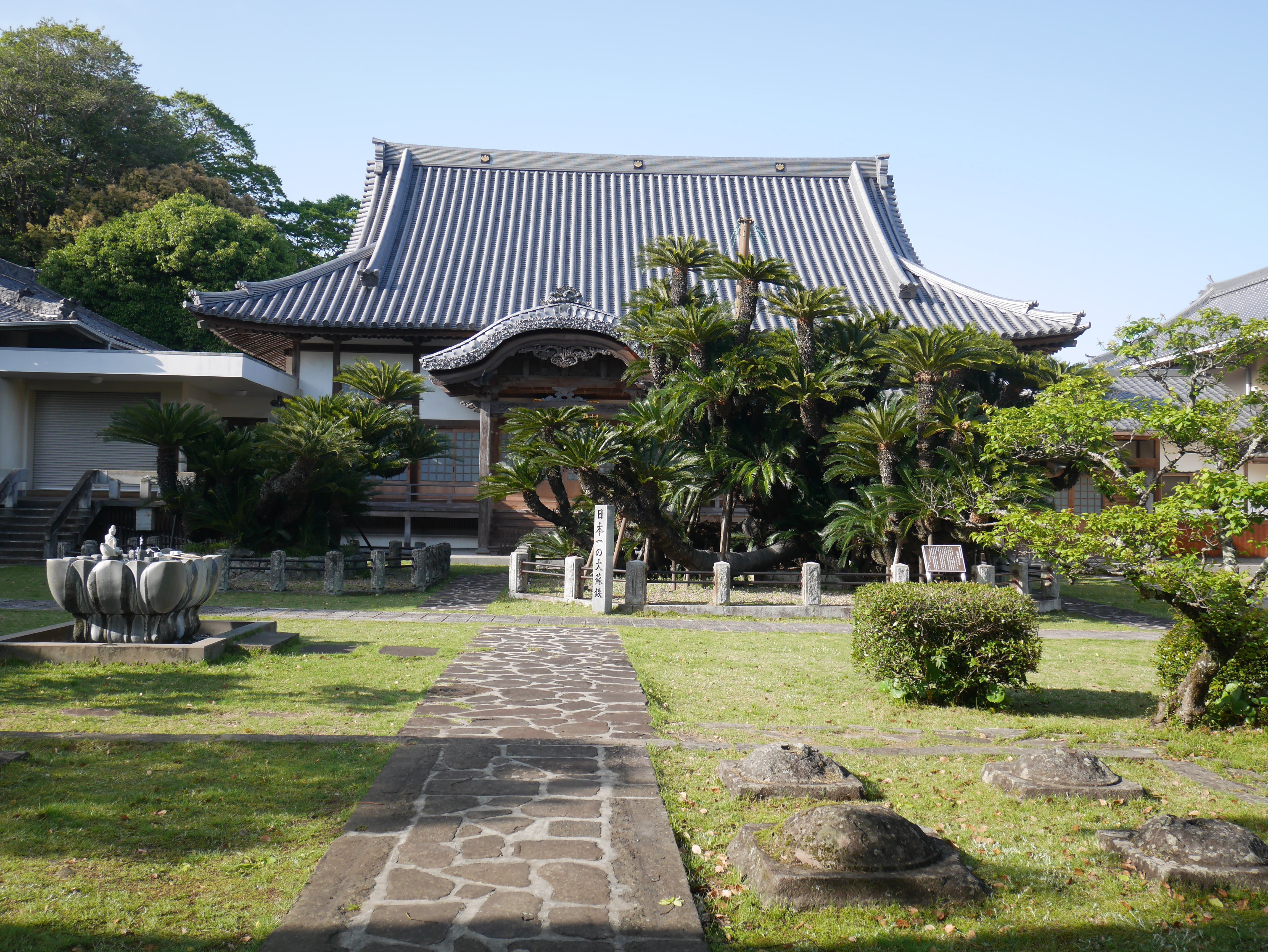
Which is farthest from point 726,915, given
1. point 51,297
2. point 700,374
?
point 51,297

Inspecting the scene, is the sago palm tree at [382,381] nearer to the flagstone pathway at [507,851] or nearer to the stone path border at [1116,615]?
the flagstone pathway at [507,851]

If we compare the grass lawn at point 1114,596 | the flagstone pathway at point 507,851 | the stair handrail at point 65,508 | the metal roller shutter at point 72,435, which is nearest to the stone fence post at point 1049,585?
the grass lawn at point 1114,596

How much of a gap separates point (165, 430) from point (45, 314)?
706 centimetres

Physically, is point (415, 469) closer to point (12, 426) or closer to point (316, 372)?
point (316, 372)

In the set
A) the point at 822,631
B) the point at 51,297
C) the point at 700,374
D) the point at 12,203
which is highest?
the point at 12,203

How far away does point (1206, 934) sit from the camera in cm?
342

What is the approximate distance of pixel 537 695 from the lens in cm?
738

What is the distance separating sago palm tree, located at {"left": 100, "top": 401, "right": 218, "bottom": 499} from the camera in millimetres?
15500

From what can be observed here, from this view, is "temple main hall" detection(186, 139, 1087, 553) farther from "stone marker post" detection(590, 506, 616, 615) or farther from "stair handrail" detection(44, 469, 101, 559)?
"stone marker post" detection(590, 506, 616, 615)

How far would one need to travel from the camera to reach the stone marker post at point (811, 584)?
13281 mm

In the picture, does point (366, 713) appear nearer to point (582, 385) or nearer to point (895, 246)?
point (582, 385)

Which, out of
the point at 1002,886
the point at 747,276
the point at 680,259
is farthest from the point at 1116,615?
the point at 1002,886

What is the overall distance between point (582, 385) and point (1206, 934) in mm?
17644

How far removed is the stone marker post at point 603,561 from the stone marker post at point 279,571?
5358mm
